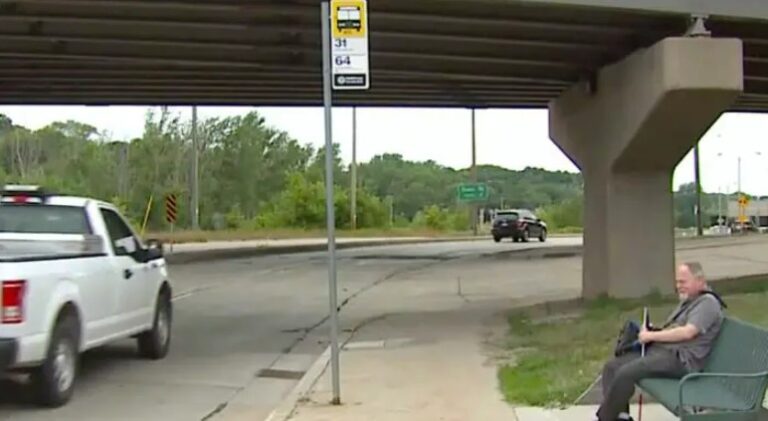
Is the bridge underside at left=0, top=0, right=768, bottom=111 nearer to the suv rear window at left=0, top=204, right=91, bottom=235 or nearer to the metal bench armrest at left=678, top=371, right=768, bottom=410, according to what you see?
the suv rear window at left=0, top=204, right=91, bottom=235

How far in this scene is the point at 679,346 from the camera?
6719 millimetres

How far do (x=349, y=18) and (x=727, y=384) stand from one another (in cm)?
411

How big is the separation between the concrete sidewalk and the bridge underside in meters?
4.30

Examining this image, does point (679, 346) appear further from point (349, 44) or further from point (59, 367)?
point (59, 367)

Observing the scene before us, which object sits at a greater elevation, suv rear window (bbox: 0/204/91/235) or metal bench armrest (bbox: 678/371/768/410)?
suv rear window (bbox: 0/204/91/235)

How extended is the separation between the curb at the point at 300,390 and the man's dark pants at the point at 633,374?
267cm

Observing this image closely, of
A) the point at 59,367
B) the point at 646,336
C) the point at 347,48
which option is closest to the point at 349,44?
the point at 347,48

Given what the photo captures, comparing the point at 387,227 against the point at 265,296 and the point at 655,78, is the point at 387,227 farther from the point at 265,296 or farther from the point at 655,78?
the point at 655,78

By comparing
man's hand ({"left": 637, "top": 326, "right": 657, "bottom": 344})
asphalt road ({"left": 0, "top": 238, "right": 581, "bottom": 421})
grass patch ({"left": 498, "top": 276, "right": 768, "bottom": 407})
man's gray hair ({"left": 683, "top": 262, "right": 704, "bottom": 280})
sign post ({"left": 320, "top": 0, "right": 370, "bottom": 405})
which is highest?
sign post ({"left": 320, "top": 0, "right": 370, "bottom": 405})

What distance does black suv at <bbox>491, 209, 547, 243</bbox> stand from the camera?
53.1 meters

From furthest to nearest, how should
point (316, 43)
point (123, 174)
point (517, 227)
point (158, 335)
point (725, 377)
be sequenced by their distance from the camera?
point (123, 174), point (517, 227), point (316, 43), point (158, 335), point (725, 377)

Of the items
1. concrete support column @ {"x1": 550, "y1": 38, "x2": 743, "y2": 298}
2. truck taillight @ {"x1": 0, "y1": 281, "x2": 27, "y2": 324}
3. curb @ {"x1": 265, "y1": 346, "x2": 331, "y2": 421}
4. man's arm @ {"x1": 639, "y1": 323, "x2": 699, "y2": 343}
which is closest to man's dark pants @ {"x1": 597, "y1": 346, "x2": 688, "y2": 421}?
man's arm @ {"x1": 639, "y1": 323, "x2": 699, "y2": 343}

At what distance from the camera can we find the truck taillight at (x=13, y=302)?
8.30 m

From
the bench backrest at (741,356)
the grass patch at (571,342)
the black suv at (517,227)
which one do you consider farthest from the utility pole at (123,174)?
the bench backrest at (741,356)
